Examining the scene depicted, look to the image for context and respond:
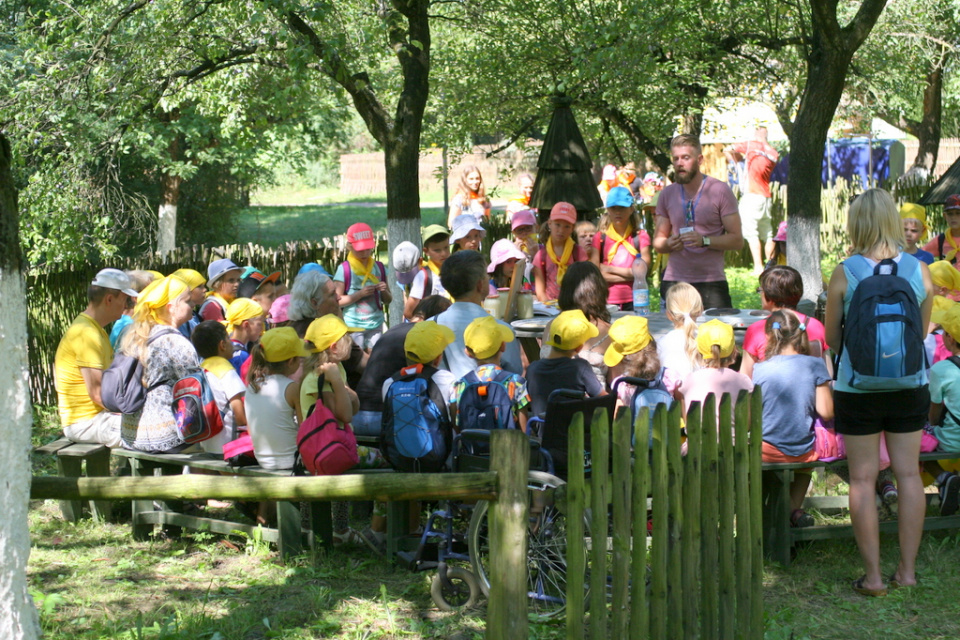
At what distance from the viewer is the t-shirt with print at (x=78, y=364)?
19.1ft

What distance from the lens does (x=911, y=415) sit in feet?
14.2

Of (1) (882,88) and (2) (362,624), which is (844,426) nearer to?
(2) (362,624)

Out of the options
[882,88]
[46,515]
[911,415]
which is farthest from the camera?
[882,88]

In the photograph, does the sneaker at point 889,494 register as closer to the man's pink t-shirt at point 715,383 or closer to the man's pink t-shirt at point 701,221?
the man's pink t-shirt at point 715,383

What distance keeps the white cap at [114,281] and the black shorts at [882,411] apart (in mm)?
4004

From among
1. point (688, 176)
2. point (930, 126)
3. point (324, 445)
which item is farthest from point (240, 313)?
point (930, 126)

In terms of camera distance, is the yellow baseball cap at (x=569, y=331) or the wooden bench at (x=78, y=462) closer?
the yellow baseball cap at (x=569, y=331)

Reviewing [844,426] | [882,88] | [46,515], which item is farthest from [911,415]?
[882,88]

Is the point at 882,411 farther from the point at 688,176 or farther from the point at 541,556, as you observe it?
the point at 688,176

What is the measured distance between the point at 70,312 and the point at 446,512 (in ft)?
19.5

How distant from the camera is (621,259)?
316 inches

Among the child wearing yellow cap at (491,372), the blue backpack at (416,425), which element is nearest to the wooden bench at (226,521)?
the blue backpack at (416,425)

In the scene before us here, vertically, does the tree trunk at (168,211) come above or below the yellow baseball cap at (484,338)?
above

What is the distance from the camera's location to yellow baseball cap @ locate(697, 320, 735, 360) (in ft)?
16.4
